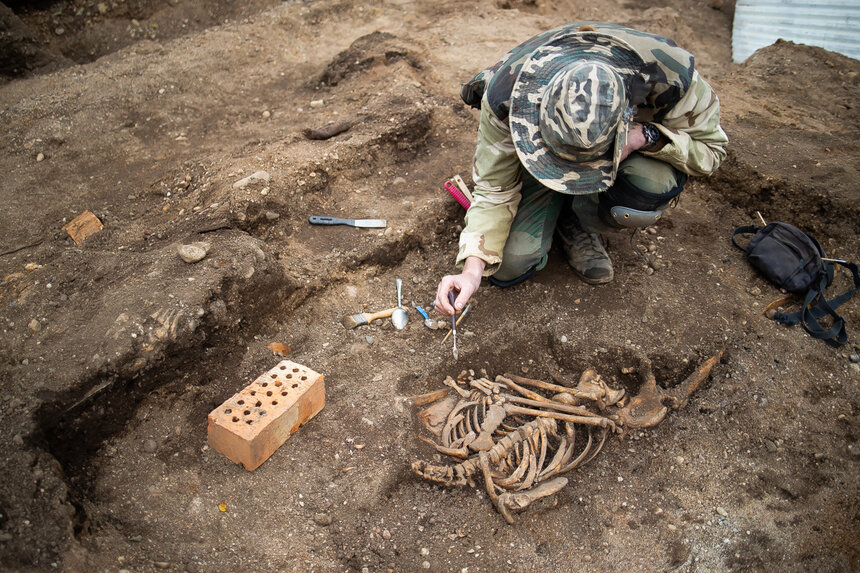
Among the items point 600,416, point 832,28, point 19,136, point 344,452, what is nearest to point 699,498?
point 600,416

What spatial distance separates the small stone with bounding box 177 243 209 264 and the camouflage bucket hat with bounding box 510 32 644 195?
5.30 ft

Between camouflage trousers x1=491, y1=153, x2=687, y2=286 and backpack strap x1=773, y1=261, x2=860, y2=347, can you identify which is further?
camouflage trousers x1=491, y1=153, x2=687, y2=286

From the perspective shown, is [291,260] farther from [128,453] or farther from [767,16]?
[767,16]

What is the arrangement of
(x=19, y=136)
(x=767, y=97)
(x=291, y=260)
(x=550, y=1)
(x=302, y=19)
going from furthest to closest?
(x=550, y=1) < (x=302, y=19) < (x=767, y=97) < (x=19, y=136) < (x=291, y=260)

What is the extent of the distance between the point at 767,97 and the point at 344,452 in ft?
14.9

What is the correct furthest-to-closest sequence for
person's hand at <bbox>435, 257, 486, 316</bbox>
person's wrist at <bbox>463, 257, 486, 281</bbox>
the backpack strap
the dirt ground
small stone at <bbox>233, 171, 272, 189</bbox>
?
small stone at <bbox>233, 171, 272, 189</bbox> → the backpack strap → person's wrist at <bbox>463, 257, 486, 281</bbox> → person's hand at <bbox>435, 257, 486, 316</bbox> → the dirt ground

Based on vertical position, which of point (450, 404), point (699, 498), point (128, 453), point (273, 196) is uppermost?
point (273, 196)

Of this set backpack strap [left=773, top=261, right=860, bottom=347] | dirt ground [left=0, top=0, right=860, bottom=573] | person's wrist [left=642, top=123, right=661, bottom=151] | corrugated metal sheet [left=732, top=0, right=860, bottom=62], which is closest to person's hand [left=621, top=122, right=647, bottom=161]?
person's wrist [left=642, top=123, right=661, bottom=151]

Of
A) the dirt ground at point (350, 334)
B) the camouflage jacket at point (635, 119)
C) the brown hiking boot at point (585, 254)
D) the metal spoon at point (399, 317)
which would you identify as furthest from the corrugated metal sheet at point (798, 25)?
the metal spoon at point (399, 317)

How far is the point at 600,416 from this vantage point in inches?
104

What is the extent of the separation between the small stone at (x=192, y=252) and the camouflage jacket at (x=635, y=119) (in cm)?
128

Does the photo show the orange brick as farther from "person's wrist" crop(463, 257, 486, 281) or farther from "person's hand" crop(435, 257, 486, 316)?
"person's wrist" crop(463, 257, 486, 281)

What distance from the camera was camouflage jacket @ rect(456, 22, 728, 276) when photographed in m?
2.69

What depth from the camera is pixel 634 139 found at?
2.75m
